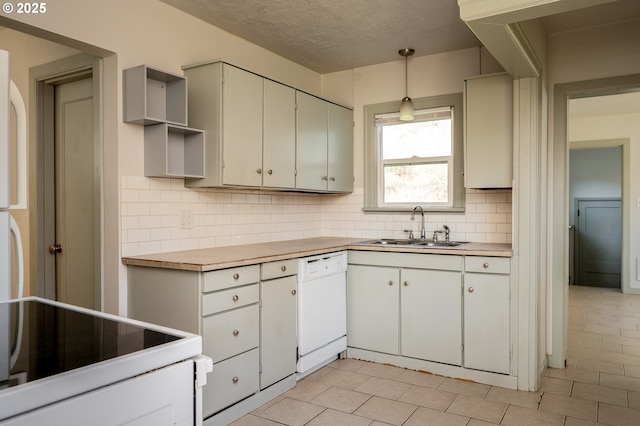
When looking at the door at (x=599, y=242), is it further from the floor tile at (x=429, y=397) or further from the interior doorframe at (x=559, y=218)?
the floor tile at (x=429, y=397)

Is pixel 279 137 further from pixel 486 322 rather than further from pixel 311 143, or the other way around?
pixel 486 322

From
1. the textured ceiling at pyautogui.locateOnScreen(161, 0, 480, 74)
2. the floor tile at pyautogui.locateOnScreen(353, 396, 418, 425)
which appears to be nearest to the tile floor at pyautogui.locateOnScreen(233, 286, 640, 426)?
the floor tile at pyautogui.locateOnScreen(353, 396, 418, 425)

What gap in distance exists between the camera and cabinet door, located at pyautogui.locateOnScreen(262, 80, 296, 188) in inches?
138

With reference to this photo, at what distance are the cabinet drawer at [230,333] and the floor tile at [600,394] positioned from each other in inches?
85.9

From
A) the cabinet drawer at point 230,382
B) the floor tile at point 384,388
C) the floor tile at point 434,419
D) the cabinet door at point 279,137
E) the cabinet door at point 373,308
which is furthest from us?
the cabinet door at point 373,308

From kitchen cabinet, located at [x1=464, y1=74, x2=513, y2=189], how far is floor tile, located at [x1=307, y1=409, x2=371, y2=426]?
189 cm

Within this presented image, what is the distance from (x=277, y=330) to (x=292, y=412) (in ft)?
1.67

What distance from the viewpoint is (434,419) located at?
108 inches

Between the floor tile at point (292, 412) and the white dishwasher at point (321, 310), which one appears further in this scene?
the white dishwasher at point (321, 310)

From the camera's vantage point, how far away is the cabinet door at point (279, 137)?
3.50 meters

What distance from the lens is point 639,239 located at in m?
6.58

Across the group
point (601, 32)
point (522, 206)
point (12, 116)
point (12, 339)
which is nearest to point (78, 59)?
point (12, 116)

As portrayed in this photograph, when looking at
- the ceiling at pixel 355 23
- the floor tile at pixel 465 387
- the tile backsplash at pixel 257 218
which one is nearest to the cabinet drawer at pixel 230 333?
the tile backsplash at pixel 257 218

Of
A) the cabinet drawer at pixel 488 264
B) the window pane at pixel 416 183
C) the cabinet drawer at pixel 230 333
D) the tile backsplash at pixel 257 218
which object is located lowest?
the cabinet drawer at pixel 230 333
